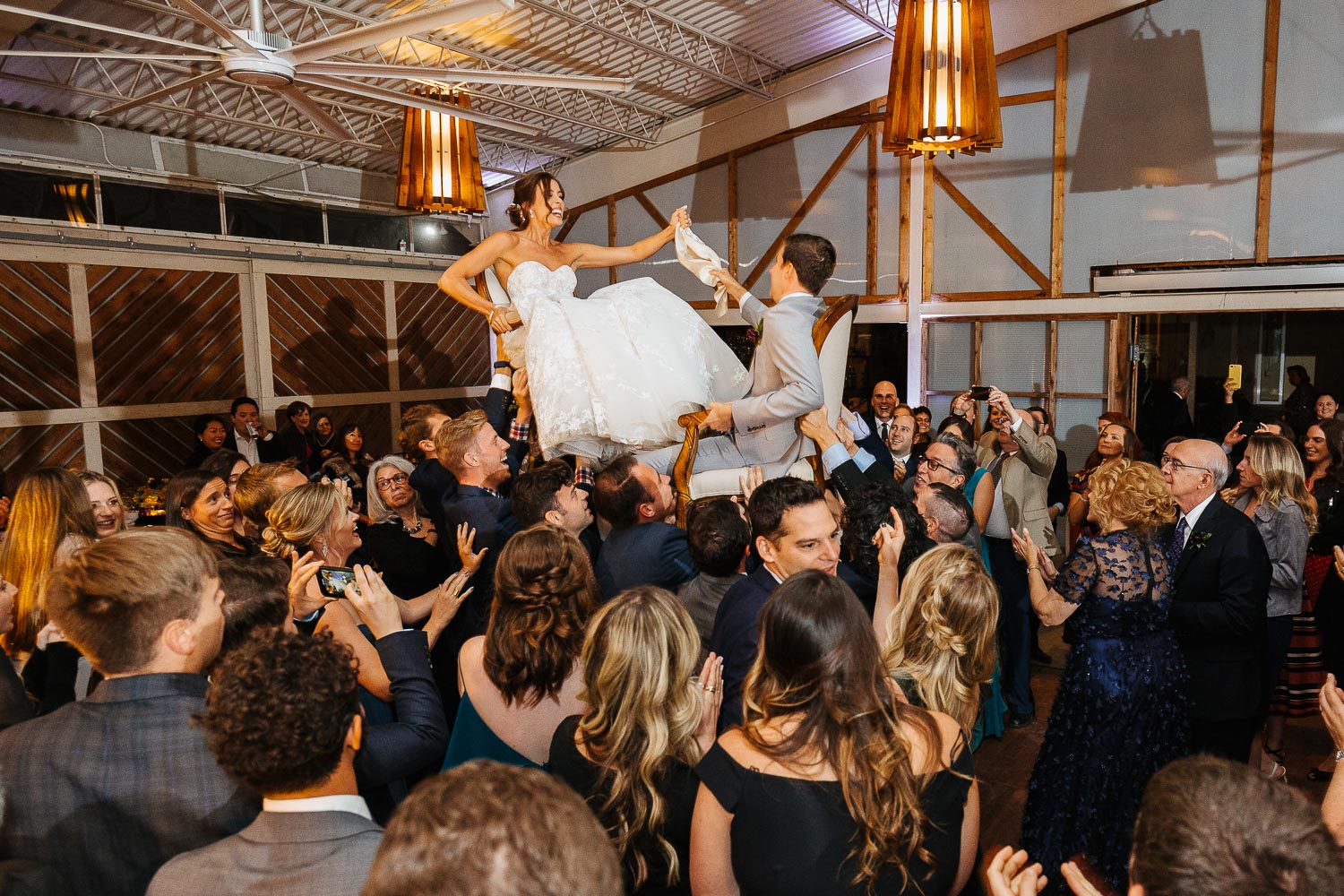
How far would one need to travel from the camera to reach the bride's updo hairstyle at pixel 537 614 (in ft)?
6.90

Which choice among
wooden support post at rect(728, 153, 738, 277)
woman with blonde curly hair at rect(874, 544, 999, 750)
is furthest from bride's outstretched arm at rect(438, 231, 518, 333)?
wooden support post at rect(728, 153, 738, 277)

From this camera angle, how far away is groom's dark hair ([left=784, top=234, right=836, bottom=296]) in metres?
3.30

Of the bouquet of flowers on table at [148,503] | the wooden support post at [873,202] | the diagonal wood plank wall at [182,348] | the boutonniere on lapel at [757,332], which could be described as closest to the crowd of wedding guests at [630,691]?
the boutonniere on lapel at [757,332]

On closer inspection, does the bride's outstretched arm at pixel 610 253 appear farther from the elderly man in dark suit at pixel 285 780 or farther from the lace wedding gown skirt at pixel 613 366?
the elderly man in dark suit at pixel 285 780

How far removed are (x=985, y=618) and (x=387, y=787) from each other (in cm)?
160

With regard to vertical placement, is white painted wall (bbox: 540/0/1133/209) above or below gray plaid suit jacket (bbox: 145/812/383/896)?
above

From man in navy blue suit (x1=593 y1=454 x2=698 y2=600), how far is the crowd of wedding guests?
0.04ft

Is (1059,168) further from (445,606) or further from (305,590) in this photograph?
(305,590)

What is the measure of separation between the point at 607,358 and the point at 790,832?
7.99 ft

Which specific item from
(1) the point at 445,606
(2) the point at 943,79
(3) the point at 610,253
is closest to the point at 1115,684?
(1) the point at 445,606

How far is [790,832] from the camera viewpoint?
1548mm

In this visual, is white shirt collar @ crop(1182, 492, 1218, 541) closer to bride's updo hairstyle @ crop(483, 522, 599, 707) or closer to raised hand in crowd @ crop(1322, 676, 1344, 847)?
raised hand in crowd @ crop(1322, 676, 1344, 847)

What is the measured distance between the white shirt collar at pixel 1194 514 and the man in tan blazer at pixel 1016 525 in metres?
1.27

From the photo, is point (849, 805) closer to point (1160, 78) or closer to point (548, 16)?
point (548, 16)
